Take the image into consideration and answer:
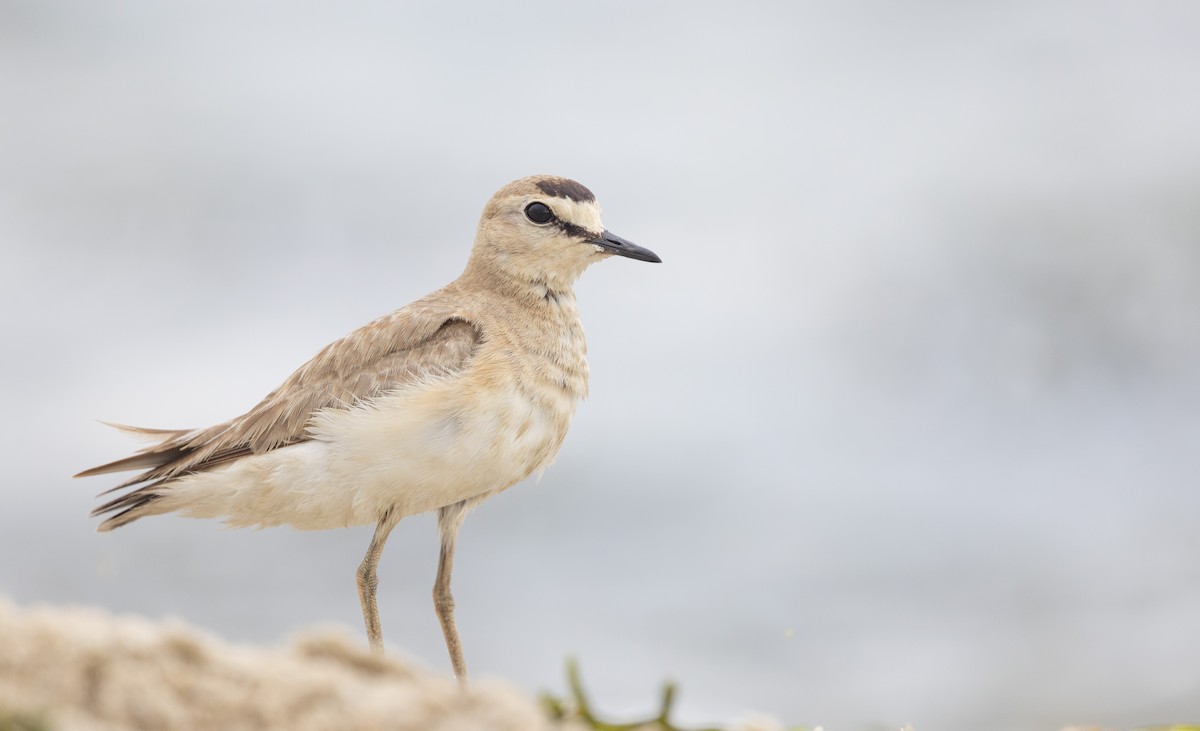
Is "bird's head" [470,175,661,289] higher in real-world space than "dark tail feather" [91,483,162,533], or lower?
higher

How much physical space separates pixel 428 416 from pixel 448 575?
115cm

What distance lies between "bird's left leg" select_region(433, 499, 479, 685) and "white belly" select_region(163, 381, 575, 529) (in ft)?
1.17

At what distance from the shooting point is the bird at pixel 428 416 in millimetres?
6473

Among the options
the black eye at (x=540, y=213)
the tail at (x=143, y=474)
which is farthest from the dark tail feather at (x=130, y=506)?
the black eye at (x=540, y=213)

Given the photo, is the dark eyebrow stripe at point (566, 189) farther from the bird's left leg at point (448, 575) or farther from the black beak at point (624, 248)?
the bird's left leg at point (448, 575)

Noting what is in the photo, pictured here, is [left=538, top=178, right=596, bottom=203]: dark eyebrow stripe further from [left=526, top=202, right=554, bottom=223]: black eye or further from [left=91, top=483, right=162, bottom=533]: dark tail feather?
[left=91, top=483, right=162, bottom=533]: dark tail feather

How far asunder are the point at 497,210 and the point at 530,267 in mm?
473

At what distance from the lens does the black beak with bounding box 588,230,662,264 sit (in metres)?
7.33

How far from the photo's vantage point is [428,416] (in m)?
6.45

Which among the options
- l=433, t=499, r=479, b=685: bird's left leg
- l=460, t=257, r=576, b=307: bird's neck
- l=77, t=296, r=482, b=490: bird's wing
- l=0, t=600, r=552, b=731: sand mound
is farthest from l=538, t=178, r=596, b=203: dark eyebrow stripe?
l=0, t=600, r=552, b=731: sand mound

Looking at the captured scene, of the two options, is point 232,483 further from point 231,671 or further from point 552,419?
point 231,671

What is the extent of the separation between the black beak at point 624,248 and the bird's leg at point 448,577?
173 cm

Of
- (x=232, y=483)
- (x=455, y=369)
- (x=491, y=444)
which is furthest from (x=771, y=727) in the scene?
(x=232, y=483)

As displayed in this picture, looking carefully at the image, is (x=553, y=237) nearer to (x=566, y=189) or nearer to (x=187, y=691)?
(x=566, y=189)
